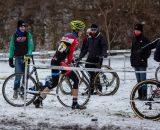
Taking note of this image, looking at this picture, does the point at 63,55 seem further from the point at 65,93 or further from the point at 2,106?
the point at 2,106

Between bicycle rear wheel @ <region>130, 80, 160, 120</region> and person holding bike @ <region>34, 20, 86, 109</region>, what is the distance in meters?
1.43

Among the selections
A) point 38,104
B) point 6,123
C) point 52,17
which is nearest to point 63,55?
point 38,104

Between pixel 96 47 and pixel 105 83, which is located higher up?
pixel 96 47

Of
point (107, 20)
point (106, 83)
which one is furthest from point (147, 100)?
point (107, 20)

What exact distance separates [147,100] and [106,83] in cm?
364

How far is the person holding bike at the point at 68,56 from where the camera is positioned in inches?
429

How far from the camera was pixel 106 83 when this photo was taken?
542 inches

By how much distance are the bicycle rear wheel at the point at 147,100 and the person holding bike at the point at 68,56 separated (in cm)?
143

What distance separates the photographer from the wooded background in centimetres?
3566

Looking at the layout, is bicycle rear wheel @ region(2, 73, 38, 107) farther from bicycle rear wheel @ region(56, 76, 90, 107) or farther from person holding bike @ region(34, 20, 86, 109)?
bicycle rear wheel @ region(56, 76, 90, 107)

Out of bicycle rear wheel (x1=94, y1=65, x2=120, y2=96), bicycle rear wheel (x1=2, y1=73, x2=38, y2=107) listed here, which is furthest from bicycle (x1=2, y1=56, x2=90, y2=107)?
bicycle rear wheel (x1=94, y1=65, x2=120, y2=96)

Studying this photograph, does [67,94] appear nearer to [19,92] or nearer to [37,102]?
[37,102]

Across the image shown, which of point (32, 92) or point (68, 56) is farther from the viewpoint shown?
point (32, 92)

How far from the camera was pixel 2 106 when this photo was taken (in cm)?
1134
